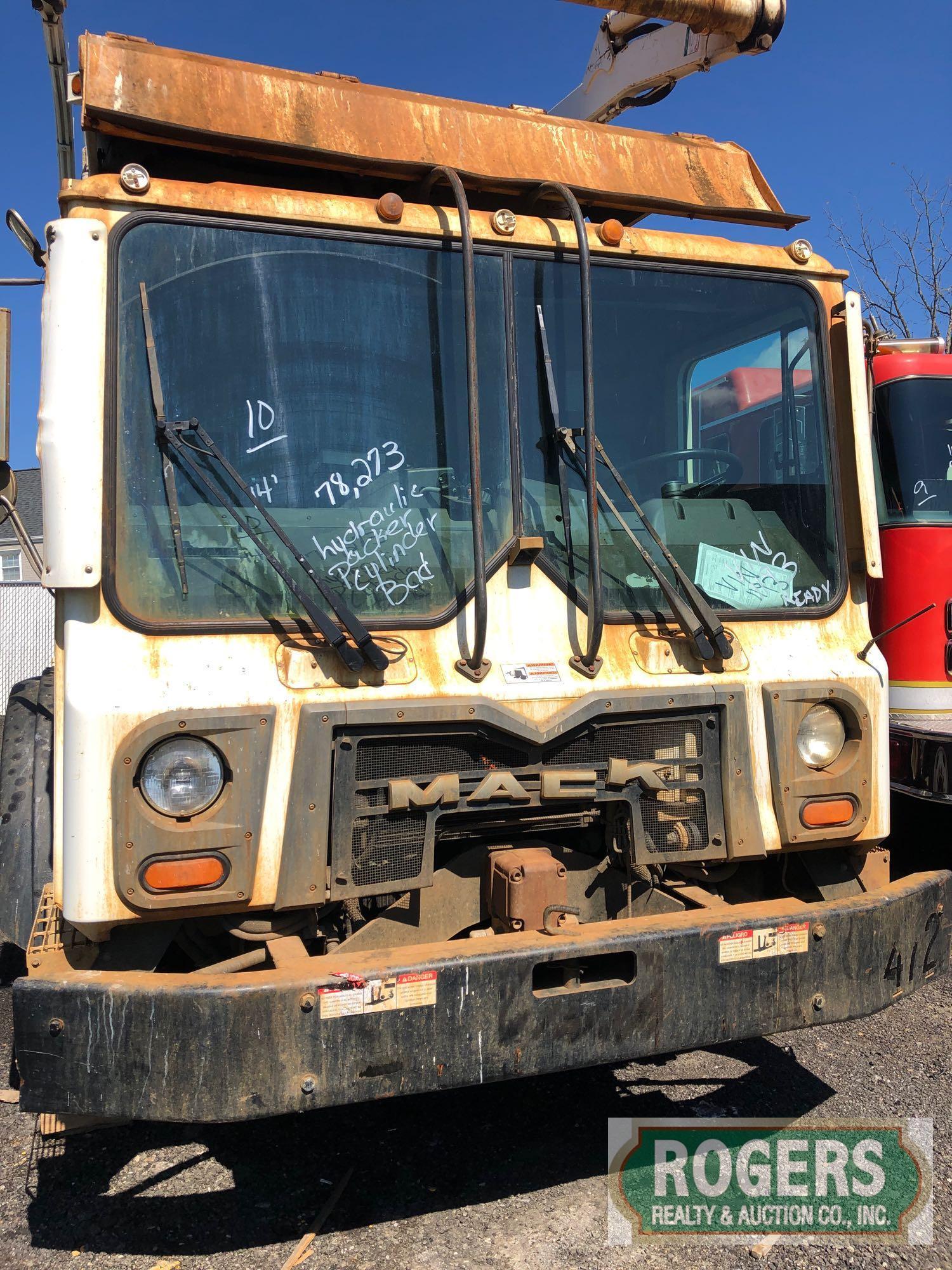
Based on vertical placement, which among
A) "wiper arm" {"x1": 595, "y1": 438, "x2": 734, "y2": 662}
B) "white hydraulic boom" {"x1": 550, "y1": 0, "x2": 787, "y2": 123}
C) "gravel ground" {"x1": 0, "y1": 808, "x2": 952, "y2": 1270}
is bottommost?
"gravel ground" {"x1": 0, "y1": 808, "x2": 952, "y2": 1270}

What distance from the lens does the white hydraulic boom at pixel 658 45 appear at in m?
3.80

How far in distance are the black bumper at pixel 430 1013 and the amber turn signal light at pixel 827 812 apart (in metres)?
0.27

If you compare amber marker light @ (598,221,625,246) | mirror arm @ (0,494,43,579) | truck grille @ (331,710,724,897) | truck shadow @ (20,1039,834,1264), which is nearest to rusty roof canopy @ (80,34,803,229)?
amber marker light @ (598,221,625,246)

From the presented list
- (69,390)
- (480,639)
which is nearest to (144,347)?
(69,390)

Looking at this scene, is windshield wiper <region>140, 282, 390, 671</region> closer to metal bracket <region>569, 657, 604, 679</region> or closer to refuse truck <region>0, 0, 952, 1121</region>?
refuse truck <region>0, 0, 952, 1121</region>

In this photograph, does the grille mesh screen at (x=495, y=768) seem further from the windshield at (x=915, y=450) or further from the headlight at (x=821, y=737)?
the windshield at (x=915, y=450)

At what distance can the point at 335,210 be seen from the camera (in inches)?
115

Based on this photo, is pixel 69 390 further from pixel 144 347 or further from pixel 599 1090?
pixel 599 1090

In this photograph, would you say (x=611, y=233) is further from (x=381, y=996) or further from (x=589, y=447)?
(x=381, y=996)

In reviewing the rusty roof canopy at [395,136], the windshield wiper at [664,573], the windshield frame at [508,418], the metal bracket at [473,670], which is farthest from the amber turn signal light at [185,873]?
the rusty roof canopy at [395,136]

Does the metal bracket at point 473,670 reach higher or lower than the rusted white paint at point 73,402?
lower

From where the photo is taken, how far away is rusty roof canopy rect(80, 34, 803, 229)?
3023 millimetres

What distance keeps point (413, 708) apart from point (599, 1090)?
182cm

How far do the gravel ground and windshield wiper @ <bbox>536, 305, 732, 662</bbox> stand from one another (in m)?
1.60
